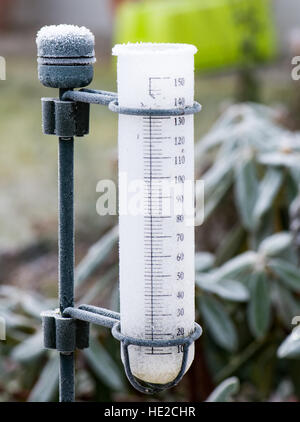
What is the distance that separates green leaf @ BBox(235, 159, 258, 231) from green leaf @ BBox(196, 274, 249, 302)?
24cm

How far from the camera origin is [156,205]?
3.10 feet

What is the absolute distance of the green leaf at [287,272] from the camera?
176 cm

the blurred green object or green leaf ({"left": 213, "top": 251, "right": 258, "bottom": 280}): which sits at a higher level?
the blurred green object

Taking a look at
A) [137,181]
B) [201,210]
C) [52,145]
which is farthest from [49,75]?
[52,145]

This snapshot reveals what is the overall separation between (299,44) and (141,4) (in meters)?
1.09

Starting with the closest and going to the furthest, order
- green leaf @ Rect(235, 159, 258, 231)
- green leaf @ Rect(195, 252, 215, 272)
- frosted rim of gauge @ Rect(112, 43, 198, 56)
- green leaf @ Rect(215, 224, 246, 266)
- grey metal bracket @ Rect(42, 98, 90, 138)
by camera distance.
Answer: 1. frosted rim of gauge @ Rect(112, 43, 198, 56)
2. grey metal bracket @ Rect(42, 98, 90, 138)
3. green leaf @ Rect(195, 252, 215, 272)
4. green leaf @ Rect(235, 159, 258, 231)
5. green leaf @ Rect(215, 224, 246, 266)

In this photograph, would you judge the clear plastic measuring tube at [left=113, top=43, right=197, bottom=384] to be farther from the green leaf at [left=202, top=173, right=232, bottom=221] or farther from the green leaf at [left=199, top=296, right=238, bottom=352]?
the green leaf at [left=202, top=173, right=232, bottom=221]

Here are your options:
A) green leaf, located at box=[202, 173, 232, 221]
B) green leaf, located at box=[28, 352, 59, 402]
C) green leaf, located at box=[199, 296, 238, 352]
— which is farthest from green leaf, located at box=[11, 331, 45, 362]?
green leaf, located at box=[202, 173, 232, 221]

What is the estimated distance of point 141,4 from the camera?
5.70 metres

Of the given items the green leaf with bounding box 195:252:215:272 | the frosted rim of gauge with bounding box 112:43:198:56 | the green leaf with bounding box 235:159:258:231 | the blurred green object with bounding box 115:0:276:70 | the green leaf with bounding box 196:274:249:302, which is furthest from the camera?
the blurred green object with bounding box 115:0:276:70

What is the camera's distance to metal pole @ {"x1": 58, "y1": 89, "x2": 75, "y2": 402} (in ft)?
3.38

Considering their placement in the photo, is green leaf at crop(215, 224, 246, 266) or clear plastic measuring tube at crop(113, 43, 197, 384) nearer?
clear plastic measuring tube at crop(113, 43, 197, 384)

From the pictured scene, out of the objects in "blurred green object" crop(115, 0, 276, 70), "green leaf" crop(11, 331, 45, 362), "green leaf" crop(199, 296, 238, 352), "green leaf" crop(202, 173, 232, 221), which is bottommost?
"green leaf" crop(11, 331, 45, 362)

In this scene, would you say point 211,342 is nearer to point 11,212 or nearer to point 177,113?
point 177,113
